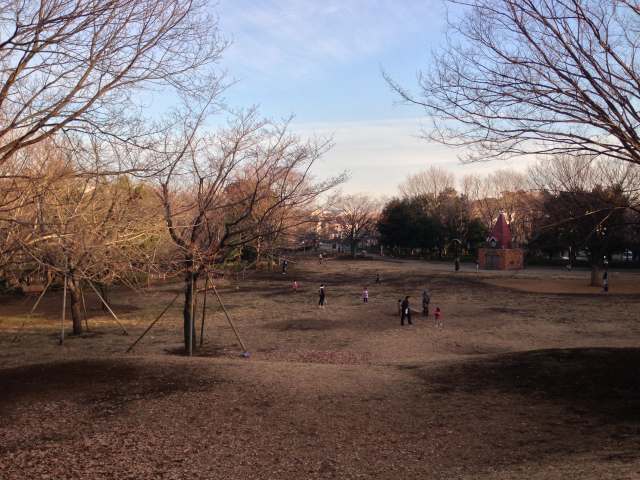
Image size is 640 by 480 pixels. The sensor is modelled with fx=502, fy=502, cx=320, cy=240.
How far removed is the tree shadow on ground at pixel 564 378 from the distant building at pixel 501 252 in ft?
117

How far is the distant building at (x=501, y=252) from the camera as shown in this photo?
4409 cm

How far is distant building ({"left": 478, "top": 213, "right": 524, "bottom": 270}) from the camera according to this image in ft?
145

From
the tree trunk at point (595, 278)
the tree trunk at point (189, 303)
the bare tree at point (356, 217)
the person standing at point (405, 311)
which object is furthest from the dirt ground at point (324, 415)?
the bare tree at point (356, 217)

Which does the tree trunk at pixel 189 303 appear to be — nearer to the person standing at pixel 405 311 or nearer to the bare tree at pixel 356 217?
the person standing at pixel 405 311

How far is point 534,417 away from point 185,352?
970 cm

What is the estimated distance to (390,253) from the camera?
258ft

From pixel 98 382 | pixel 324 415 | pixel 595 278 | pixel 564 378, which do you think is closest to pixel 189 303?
pixel 98 382

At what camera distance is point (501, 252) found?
145 ft

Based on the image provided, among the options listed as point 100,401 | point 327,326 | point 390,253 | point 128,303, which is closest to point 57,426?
point 100,401

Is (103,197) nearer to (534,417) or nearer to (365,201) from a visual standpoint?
(534,417)

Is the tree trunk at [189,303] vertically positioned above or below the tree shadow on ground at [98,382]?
above

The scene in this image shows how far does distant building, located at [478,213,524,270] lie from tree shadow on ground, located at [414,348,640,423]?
1399 inches

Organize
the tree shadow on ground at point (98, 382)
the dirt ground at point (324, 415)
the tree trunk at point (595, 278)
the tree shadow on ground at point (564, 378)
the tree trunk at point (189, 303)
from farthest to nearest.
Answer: the tree trunk at point (595, 278) → the tree trunk at point (189, 303) → the tree shadow on ground at point (98, 382) → the tree shadow on ground at point (564, 378) → the dirt ground at point (324, 415)

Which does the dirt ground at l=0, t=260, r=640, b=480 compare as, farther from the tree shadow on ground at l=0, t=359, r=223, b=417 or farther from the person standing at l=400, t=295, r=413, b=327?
the person standing at l=400, t=295, r=413, b=327
